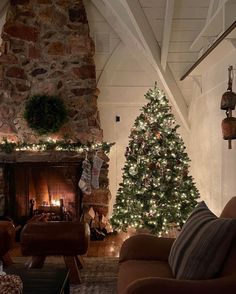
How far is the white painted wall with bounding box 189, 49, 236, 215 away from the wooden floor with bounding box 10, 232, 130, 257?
1.36m

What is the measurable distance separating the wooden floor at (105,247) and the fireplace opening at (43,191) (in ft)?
1.71

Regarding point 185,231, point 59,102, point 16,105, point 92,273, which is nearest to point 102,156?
point 59,102

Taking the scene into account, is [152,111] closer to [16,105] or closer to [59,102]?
[59,102]

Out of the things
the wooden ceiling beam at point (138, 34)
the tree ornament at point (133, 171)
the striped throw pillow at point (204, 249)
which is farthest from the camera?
the tree ornament at point (133, 171)

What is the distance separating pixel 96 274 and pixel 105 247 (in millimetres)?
1106

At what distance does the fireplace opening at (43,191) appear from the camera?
5.02m

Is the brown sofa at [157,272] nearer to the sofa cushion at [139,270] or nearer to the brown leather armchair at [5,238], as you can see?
the sofa cushion at [139,270]

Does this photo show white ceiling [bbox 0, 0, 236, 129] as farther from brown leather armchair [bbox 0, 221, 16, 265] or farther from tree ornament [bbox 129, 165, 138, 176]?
brown leather armchair [bbox 0, 221, 16, 265]

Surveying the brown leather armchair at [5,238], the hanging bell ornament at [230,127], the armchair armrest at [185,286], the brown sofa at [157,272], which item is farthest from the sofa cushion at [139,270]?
the hanging bell ornament at [230,127]

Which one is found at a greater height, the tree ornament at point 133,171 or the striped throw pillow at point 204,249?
the tree ornament at point 133,171

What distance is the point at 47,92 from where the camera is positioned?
5051 millimetres

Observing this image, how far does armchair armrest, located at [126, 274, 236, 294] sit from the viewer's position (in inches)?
70.6

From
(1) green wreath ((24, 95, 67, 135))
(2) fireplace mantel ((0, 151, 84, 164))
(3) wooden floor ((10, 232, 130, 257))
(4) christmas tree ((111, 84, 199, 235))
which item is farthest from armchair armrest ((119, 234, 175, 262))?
(1) green wreath ((24, 95, 67, 135))

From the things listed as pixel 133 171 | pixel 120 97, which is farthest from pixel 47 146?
pixel 120 97
